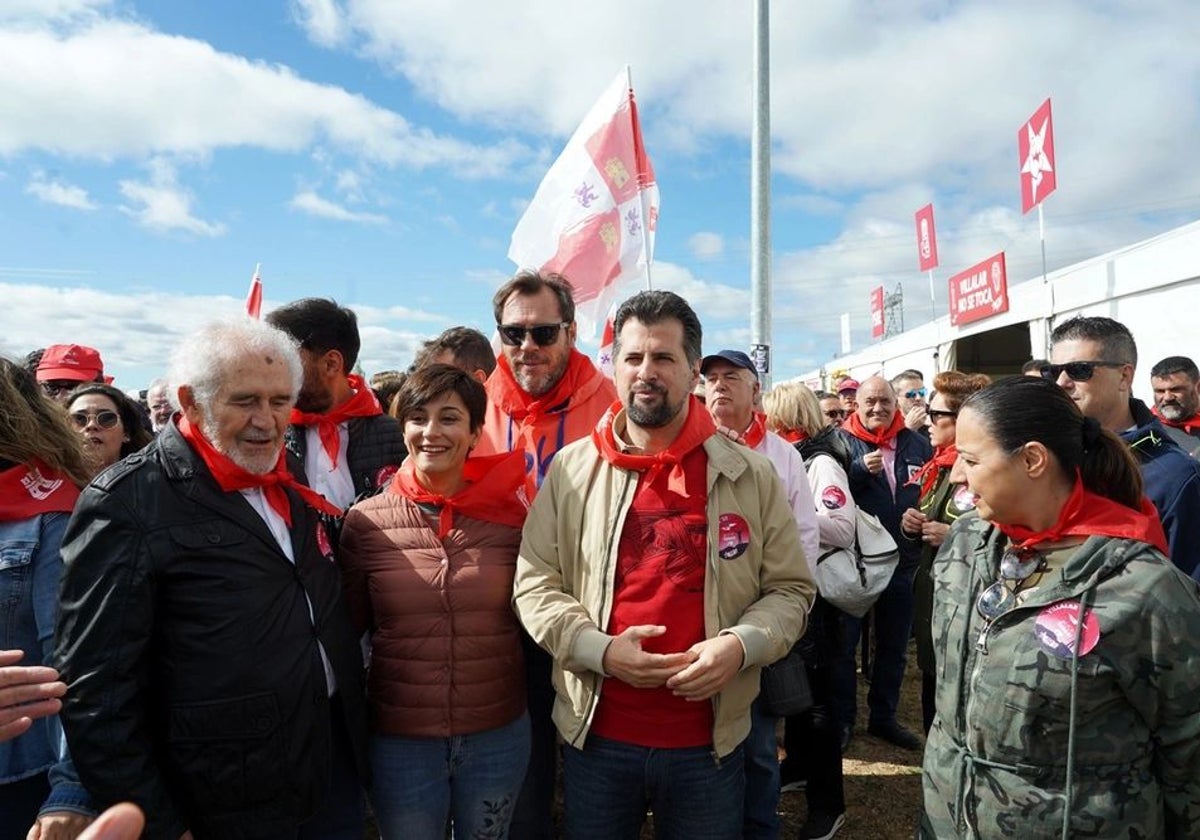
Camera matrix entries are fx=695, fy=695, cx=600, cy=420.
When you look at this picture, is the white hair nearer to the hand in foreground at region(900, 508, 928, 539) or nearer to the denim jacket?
the denim jacket

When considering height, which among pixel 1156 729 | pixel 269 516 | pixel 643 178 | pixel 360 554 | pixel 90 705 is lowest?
pixel 1156 729

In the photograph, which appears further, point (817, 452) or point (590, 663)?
point (817, 452)

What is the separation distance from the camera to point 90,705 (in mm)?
1649

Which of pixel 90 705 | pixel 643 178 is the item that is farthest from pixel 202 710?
pixel 643 178

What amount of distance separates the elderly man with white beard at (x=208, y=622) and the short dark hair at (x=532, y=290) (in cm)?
118

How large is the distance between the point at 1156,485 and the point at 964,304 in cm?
1192

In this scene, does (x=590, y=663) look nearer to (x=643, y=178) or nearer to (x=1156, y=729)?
(x=1156, y=729)

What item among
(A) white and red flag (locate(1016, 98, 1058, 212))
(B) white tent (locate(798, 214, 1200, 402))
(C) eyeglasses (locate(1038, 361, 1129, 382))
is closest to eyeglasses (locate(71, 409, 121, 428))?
(C) eyeglasses (locate(1038, 361, 1129, 382))

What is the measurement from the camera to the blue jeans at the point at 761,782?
267 cm

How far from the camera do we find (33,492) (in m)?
1.96

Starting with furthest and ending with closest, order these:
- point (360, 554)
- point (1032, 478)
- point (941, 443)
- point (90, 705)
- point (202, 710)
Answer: point (941, 443) → point (360, 554) → point (1032, 478) → point (202, 710) → point (90, 705)

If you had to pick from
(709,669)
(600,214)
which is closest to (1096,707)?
(709,669)

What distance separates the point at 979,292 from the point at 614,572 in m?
12.6

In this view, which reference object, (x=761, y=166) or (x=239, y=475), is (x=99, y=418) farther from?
(x=761, y=166)
